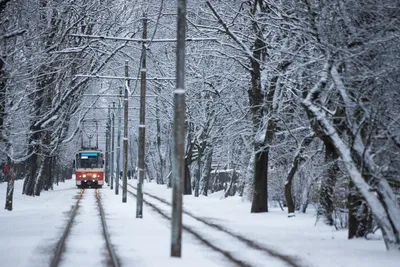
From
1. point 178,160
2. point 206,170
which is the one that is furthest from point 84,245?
point 206,170

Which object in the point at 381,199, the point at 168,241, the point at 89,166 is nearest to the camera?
the point at 381,199

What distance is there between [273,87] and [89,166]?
33.9 m

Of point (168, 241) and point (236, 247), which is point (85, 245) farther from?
point (236, 247)

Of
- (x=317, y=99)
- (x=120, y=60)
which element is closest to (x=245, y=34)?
(x=317, y=99)

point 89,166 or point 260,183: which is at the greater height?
point 89,166

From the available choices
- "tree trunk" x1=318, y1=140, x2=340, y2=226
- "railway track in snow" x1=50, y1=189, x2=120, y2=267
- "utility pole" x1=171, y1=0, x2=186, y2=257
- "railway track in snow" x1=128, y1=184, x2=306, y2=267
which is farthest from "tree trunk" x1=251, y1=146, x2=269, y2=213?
"utility pole" x1=171, y1=0, x2=186, y2=257

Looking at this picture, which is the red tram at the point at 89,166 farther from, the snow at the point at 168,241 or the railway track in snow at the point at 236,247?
the railway track in snow at the point at 236,247

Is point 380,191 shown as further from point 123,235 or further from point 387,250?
point 123,235

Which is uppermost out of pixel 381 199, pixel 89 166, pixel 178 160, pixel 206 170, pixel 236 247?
pixel 89 166

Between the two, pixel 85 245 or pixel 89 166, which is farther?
pixel 89 166

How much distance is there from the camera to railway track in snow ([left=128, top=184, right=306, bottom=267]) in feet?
44.7

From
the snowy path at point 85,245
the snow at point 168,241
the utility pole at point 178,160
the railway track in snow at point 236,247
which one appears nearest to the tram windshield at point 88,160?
the snow at point 168,241

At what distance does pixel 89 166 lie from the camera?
59156mm

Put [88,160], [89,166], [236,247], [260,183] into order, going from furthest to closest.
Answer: [88,160]
[89,166]
[260,183]
[236,247]
